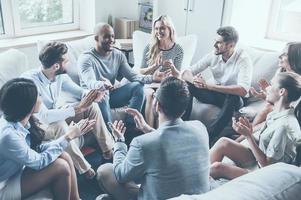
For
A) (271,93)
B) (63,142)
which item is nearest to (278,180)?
(271,93)

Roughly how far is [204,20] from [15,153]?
8.69 feet

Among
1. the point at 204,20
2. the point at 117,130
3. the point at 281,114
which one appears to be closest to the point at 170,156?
the point at 117,130

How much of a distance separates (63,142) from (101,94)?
2.17ft

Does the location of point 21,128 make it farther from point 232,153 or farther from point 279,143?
point 279,143

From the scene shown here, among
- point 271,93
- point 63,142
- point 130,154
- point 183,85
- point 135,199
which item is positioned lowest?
point 135,199

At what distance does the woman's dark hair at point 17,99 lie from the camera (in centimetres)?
162

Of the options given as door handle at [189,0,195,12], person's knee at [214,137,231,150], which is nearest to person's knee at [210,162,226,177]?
person's knee at [214,137,231,150]

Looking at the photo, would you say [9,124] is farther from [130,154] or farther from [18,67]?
[18,67]

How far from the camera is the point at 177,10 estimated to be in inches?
150

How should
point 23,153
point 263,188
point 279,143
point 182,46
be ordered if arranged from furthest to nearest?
point 182,46
point 279,143
point 23,153
point 263,188

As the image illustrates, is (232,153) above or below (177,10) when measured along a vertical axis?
below

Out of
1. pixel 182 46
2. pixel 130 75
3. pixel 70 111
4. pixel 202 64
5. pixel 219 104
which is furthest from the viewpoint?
pixel 182 46

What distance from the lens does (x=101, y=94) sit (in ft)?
7.95

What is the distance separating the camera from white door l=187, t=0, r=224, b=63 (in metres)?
3.56
